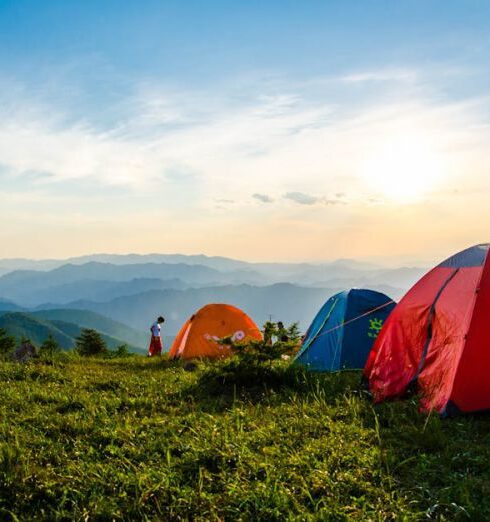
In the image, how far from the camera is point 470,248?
8.84 metres

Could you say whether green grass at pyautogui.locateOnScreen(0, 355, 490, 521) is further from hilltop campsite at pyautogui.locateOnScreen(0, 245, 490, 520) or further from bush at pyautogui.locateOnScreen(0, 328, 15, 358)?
bush at pyautogui.locateOnScreen(0, 328, 15, 358)

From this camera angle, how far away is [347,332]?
496 inches

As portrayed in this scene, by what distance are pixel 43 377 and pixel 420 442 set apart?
8891 millimetres

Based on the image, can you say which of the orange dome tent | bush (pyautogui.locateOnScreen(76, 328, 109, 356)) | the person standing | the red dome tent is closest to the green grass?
the red dome tent

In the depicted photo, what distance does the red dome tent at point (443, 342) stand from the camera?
288 inches

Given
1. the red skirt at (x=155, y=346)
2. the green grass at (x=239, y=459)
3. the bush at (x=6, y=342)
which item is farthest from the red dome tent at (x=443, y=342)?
the bush at (x=6, y=342)

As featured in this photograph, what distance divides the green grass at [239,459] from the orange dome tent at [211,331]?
793 centimetres

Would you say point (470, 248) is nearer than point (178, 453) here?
No

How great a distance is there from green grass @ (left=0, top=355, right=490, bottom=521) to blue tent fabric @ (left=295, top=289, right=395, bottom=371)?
348 cm

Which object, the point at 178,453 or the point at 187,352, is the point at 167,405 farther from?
the point at 187,352

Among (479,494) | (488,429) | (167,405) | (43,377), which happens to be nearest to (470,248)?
(488,429)

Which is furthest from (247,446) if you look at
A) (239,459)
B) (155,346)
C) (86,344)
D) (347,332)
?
(86,344)

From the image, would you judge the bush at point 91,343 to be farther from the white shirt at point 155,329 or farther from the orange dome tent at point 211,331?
the orange dome tent at point 211,331

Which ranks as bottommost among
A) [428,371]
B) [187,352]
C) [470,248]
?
[187,352]
